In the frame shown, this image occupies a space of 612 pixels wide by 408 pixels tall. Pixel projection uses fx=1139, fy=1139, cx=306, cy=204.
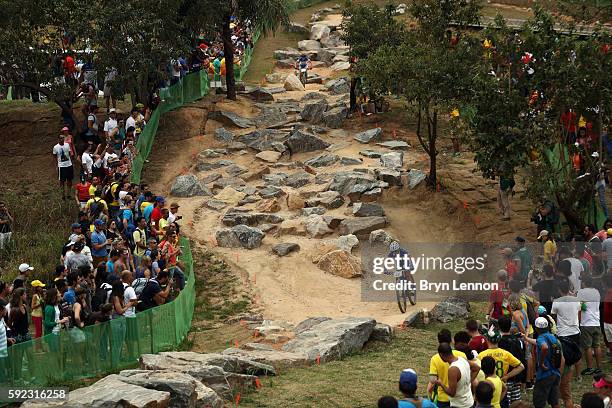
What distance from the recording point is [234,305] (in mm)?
24984

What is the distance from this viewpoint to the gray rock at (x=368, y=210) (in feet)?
99.1

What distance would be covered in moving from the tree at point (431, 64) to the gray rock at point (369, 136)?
180 cm

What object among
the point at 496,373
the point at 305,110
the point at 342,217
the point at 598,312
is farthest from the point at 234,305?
the point at 305,110

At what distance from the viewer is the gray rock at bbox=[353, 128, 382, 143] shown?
36.1 m

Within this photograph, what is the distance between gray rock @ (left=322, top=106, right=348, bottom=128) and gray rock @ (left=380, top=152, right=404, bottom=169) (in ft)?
12.4

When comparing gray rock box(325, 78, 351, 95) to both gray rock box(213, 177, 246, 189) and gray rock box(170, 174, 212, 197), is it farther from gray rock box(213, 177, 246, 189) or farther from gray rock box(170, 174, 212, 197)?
gray rock box(170, 174, 212, 197)

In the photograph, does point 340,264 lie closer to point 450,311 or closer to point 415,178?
point 450,311

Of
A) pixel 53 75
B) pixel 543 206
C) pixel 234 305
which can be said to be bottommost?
pixel 234 305

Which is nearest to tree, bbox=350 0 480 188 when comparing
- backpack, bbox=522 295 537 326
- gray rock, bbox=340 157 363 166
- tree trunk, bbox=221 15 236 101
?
gray rock, bbox=340 157 363 166

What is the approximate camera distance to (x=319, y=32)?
5466cm

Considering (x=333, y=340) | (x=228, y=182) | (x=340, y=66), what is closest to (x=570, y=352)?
(x=333, y=340)

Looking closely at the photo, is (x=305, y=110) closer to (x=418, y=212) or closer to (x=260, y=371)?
(x=418, y=212)

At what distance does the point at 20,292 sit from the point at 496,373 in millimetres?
7968

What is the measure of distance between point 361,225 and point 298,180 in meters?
4.18
